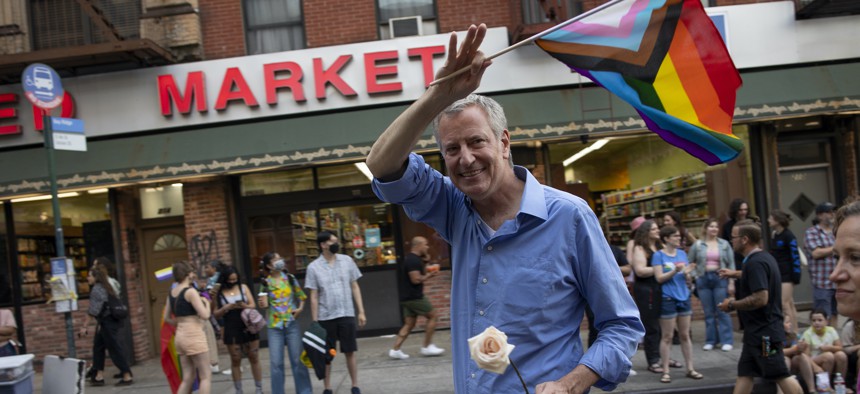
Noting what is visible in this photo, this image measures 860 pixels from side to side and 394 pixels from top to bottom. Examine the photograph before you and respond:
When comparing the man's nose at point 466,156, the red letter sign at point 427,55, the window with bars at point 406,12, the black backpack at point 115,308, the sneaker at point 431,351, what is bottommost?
the sneaker at point 431,351

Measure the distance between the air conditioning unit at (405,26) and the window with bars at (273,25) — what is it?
5.42 ft

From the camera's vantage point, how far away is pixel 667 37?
289 cm

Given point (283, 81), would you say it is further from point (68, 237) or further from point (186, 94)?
point (68, 237)

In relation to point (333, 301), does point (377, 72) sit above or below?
above

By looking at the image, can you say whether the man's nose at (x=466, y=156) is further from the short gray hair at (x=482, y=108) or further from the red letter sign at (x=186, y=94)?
the red letter sign at (x=186, y=94)

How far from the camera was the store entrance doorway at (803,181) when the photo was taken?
39.9 ft

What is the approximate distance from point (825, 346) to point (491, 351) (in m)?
6.01

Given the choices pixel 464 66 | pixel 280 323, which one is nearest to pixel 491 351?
pixel 464 66

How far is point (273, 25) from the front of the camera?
41.1 feet

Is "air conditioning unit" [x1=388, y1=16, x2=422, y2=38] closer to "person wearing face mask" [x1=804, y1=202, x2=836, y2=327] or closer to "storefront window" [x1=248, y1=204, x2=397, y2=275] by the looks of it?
"storefront window" [x1=248, y1=204, x2=397, y2=275]

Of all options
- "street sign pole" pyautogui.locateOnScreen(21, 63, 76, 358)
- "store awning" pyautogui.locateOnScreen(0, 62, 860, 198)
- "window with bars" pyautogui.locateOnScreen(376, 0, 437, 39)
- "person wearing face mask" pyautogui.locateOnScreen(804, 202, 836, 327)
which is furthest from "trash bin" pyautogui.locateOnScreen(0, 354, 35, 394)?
"person wearing face mask" pyautogui.locateOnScreen(804, 202, 836, 327)

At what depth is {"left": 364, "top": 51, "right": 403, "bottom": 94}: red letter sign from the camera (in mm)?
11750

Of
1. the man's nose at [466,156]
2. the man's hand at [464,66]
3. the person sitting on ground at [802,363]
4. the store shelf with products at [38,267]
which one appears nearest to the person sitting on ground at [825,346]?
the person sitting on ground at [802,363]

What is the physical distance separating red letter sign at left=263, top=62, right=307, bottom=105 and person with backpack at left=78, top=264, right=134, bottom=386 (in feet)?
12.4
